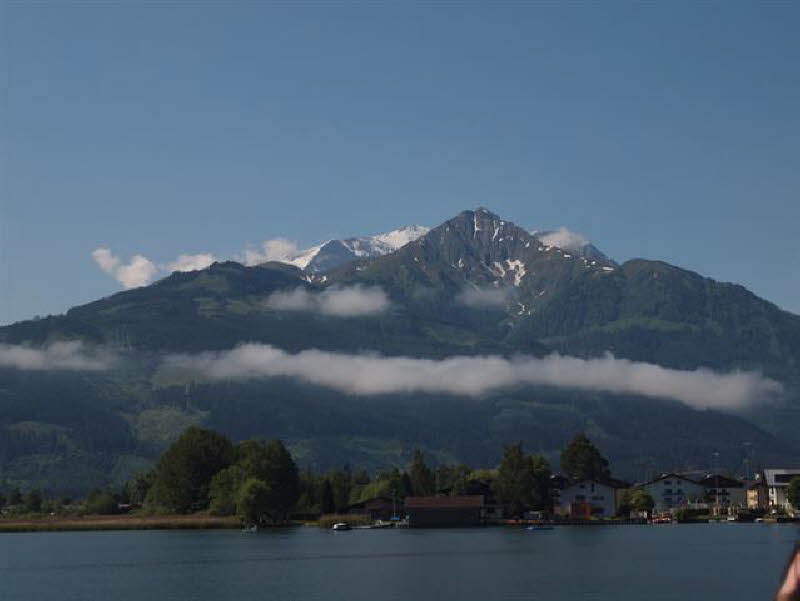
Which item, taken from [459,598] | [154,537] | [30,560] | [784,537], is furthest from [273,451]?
[459,598]

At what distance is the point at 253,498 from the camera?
612ft

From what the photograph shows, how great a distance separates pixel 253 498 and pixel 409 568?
79.7 meters

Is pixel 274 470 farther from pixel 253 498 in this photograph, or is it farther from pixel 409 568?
pixel 409 568

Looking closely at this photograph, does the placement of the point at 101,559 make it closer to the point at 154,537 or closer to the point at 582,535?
the point at 154,537

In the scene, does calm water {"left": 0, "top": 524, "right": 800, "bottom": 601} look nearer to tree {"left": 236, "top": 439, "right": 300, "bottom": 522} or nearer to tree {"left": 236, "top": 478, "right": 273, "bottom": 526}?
tree {"left": 236, "top": 478, "right": 273, "bottom": 526}

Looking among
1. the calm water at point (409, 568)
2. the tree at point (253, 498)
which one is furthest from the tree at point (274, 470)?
the calm water at point (409, 568)

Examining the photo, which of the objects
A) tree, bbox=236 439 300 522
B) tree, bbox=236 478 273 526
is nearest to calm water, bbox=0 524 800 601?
tree, bbox=236 478 273 526

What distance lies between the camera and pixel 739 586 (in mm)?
89000

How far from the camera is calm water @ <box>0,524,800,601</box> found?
88688mm

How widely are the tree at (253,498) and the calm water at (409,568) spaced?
38.1 feet

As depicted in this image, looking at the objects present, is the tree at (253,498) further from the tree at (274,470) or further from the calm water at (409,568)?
the calm water at (409,568)

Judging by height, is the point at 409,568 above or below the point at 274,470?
below

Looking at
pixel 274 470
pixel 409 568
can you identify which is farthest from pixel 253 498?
pixel 409 568

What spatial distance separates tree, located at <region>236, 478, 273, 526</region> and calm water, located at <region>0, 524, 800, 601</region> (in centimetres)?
1161
